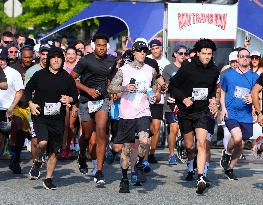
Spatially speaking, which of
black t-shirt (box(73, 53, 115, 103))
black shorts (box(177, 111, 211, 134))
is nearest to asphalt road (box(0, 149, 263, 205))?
black shorts (box(177, 111, 211, 134))

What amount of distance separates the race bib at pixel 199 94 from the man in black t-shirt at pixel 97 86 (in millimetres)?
1269

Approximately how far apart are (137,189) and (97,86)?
5.61ft

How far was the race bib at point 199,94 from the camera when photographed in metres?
12.0

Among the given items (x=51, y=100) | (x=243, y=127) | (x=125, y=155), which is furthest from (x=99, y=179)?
(x=243, y=127)

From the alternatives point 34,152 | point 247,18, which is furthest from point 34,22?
point 34,152

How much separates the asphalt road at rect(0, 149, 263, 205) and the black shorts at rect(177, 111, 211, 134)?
78 cm

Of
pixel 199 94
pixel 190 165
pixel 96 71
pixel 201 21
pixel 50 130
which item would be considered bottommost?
pixel 190 165

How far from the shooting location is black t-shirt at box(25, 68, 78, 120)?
11.9 metres

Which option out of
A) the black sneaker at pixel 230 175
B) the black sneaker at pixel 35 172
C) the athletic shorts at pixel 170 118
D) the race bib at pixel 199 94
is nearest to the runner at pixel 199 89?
the race bib at pixel 199 94

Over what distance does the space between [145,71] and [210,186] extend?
180cm

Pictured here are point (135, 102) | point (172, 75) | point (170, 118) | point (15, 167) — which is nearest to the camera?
point (135, 102)

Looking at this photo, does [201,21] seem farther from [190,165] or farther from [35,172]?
[35,172]

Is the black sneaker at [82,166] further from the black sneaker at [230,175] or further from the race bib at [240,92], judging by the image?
the race bib at [240,92]

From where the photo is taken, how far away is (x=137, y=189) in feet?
38.7
